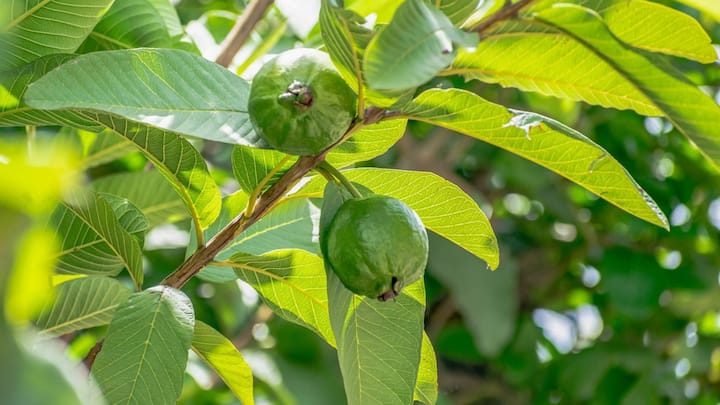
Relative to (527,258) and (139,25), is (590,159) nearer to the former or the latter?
(139,25)

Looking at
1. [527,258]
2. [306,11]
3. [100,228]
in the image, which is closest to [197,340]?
[100,228]

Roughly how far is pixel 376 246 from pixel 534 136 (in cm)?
14

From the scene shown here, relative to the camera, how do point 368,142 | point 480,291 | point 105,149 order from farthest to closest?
1. point 480,291
2. point 105,149
3. point 368,142

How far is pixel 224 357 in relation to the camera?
2.85 ft

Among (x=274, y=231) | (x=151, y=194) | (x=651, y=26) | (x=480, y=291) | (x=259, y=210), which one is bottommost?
(x=480, y=291)

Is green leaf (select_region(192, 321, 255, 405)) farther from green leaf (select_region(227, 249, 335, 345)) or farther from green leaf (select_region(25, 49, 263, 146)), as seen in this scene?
green leaf (select_region(25, 49, 263, 146))

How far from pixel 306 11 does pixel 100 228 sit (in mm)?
588

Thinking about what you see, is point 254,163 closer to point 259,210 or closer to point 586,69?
point 259,210

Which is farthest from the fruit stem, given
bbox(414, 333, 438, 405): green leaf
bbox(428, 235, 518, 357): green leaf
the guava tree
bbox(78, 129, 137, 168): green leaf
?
bbox(428, 235, 518, 357): green leaf

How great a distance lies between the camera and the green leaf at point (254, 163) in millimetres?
754

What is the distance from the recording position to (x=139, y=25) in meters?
0.99

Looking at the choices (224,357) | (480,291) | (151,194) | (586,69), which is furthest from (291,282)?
(480,291)

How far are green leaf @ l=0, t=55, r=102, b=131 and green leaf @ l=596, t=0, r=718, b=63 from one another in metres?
0.41

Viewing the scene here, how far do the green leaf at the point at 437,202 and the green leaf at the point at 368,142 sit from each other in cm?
2
